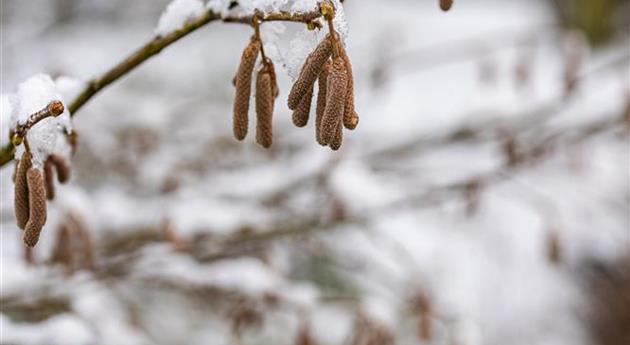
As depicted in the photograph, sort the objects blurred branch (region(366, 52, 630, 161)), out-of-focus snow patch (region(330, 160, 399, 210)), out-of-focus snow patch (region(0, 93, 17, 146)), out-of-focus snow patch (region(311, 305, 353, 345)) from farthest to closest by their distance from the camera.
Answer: out-of-focus snow patch (region(311, 305, 353, 345)) → blurred branch (region(366, 52, 630, 161)) → out-of-focus snow patch (region(330, 160, 399, 210)) → out-of-focus snow patch (region(0, 93, 17, 146))

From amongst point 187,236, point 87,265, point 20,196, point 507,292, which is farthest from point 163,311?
point 20,196

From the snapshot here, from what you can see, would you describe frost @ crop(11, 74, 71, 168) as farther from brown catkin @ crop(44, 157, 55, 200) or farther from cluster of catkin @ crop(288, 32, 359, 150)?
cluster of catkin @ crop(288, 32, 359, 150)

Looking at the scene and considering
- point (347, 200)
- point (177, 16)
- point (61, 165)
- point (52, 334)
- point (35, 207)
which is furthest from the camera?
point (347, 200)

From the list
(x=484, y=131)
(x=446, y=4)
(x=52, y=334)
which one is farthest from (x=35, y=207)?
(x=484, y=131)

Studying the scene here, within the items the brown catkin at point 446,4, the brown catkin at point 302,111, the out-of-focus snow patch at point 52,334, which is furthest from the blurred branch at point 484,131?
the brown catkin at point 302,111

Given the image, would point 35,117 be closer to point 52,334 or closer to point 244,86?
point 244,86

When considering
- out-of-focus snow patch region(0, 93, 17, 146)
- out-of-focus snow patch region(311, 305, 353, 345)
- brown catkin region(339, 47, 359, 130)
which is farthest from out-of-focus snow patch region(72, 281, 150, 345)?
out-of-focus snow patch region(311, 305, 353, 345)

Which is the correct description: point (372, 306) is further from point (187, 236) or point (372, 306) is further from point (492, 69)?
Result: point (492, 69)
